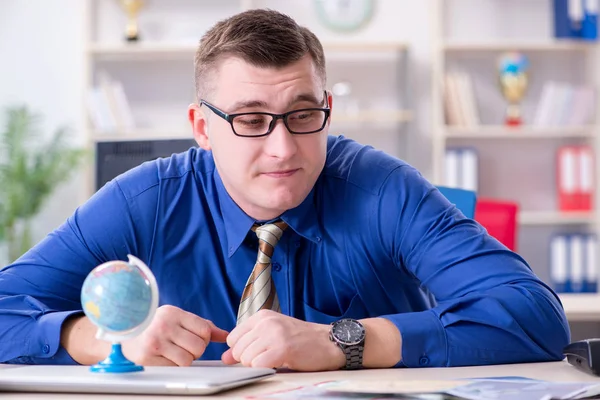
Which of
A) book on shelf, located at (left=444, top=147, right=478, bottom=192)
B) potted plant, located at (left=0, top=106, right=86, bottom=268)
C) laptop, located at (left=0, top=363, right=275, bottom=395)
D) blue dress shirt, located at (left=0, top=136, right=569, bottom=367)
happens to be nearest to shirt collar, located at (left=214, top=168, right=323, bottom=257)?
blue dress shirt, located at (left=0, top=136, right=569, bottom=367)

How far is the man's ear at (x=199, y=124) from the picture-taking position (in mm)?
1831

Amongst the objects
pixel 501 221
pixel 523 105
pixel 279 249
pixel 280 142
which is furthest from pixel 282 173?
pixel 523 105

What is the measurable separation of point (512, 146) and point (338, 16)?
51.7 inches

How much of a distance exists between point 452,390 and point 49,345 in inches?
29.9

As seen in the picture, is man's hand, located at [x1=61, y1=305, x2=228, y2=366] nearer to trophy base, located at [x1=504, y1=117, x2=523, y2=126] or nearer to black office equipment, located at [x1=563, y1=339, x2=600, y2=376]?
black office equipment, located at [x1=563, y1=339, x2=600, y2=376]

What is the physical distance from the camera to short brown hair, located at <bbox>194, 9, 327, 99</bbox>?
5.42 ft

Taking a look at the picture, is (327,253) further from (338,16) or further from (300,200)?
(338,16)

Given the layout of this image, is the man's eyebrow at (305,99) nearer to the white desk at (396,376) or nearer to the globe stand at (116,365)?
the white desk at (396,376)

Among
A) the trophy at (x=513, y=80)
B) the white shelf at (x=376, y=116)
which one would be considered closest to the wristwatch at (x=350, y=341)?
the white shelf at (x=376, y=116)

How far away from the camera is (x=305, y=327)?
1369mm

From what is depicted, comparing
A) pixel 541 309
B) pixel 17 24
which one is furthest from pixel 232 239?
pixel 17 24

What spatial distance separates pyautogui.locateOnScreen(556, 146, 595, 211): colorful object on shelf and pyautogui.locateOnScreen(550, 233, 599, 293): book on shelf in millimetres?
186

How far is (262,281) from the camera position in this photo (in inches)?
66.9

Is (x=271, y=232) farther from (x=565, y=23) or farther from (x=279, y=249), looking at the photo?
(x=565, y=23)
